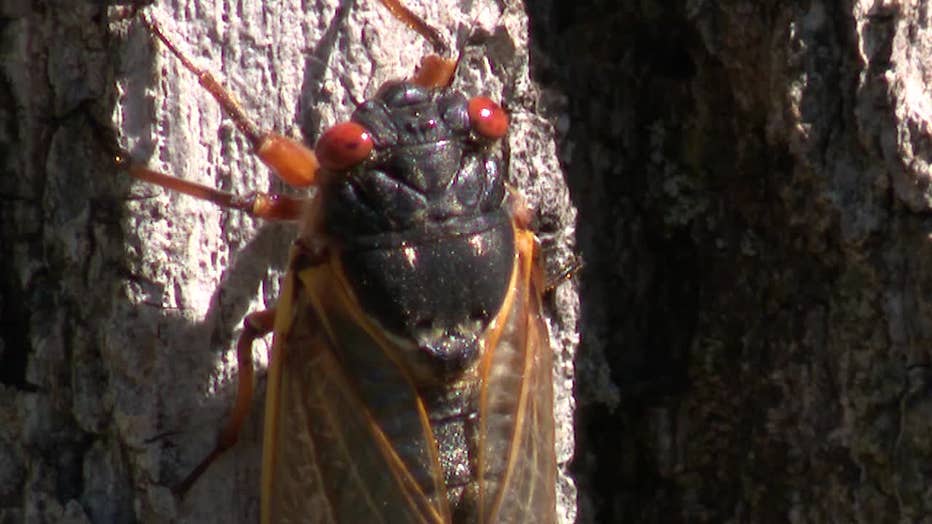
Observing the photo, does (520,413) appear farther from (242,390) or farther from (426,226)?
(242,390)

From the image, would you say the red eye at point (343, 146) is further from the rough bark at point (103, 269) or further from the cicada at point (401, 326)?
the rough bark at point (103, 269)

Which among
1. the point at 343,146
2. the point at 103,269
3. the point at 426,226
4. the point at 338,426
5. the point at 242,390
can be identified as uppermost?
the point at 343,146

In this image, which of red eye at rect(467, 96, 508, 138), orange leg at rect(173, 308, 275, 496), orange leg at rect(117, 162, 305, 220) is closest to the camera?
orange leg at rect(117, 162, 305, 220)

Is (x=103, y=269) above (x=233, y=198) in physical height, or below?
below

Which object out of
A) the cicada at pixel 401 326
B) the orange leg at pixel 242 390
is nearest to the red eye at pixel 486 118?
the cicada at pixel 401 326

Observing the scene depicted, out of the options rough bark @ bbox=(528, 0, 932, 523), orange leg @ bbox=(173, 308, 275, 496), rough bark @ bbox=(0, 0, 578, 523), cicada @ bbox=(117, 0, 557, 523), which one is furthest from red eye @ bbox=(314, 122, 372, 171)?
rough bark @ bbox=(528, 0, 932, 523)

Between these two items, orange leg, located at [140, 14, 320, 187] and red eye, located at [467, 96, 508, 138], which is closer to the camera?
orange leg, located at [140, 14, 320, 187]

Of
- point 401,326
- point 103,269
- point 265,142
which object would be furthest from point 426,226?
point 103,269

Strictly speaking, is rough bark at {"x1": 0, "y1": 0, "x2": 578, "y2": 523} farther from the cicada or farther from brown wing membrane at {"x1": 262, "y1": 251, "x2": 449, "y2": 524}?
brown wing membrane at {"x1": 262, "y1": 251, "x2": 449, "y2": 524}
